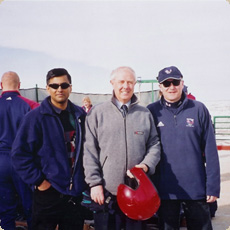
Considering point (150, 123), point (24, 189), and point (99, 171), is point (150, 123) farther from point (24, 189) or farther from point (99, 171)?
point (24, 189)

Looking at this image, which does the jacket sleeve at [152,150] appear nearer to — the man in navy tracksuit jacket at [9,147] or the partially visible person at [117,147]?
the partially visible person at [117,147]

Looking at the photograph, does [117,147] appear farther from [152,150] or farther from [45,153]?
[45,153]

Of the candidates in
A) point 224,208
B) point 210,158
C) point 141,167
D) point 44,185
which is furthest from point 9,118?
point 224,208

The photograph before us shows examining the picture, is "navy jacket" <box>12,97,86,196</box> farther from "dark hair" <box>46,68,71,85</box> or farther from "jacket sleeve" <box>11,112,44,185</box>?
"dark hair" <box>46,68,71,85</box>

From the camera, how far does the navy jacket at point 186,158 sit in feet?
8.45

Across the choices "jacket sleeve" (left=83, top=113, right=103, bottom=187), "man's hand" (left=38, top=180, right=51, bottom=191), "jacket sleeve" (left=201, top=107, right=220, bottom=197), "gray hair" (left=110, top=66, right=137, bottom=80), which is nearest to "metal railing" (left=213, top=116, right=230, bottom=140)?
"jacket sleeve" (left=201, top=107, right=220, bottom=197)

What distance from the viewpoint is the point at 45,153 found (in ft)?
8.20

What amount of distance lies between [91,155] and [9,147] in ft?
4.10

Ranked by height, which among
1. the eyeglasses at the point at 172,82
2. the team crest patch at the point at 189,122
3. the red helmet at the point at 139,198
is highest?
the eyeglasses at the point at 172,82

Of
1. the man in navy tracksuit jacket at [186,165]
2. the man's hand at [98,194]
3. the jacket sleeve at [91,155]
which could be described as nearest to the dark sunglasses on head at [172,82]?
the man in navy tracksuit jacket at [186,165]

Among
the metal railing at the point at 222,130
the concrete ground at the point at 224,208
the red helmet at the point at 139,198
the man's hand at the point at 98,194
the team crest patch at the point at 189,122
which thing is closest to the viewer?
the red helmet at the point at 139,198

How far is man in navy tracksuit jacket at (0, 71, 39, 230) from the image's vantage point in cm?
318

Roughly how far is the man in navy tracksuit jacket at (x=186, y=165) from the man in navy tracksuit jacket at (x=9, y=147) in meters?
1.58

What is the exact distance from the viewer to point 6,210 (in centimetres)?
331
